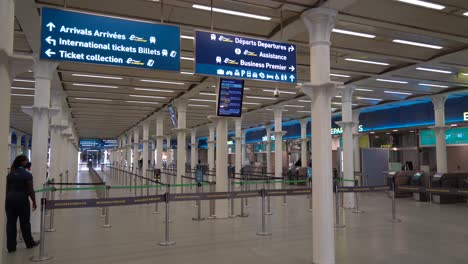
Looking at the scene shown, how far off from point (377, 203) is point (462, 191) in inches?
173

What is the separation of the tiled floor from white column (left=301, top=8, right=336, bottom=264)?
1.71 ft

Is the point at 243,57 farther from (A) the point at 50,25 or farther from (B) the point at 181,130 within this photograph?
(B) the point at 181,130

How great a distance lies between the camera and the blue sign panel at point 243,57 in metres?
5.69

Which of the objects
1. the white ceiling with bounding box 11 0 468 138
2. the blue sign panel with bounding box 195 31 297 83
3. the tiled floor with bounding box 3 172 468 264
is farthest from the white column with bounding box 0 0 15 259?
the white ceiling with bounding box 11 0 468 138

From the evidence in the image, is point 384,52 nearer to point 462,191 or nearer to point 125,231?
point 462,191

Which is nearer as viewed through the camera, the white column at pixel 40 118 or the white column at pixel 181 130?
the white column at pixel 40 118

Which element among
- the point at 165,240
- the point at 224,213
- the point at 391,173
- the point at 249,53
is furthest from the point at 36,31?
the point at 391,173

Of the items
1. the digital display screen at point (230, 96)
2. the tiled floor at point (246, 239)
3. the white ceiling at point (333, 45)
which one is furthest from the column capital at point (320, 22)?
the digital display screen at point (230, 96)

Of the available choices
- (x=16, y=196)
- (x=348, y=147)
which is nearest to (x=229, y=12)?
(x=16, y=196)

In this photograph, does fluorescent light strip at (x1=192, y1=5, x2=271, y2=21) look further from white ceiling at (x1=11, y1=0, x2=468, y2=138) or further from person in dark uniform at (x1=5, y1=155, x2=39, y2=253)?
person in dark uniform at (x1=5, y1=155, x2=39, y2=253)

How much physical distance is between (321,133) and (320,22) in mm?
1863

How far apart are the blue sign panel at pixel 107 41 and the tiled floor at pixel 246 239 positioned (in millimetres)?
3264

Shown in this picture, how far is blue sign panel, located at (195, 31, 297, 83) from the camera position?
5.69 meters

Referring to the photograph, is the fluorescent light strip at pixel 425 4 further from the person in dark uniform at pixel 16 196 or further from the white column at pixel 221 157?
the person in dark uniform at pixel 16 196
